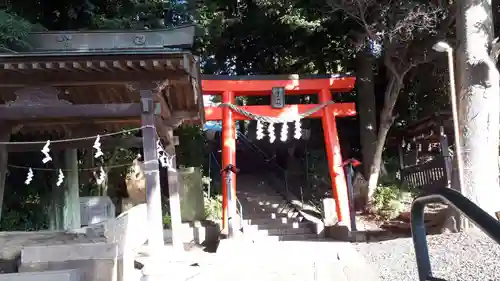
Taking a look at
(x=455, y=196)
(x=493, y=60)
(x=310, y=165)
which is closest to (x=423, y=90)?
(x=310, y=165)

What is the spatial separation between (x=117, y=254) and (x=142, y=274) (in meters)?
0.87

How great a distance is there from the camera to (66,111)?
7289mm

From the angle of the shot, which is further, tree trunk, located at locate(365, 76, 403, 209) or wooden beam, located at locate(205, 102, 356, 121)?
tree trunk, located at locate(365, 76, 403, 209)

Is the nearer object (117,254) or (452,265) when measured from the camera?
(117,254)

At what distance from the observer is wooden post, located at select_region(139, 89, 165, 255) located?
6.84 meters

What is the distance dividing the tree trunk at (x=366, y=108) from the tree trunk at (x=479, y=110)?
6.04m

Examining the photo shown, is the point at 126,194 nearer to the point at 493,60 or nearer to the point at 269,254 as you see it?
the point at 269,254

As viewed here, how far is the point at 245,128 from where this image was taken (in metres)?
26.6

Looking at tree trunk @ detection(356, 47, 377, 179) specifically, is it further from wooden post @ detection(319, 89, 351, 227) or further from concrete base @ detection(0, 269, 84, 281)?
concrete base @ detection(0, 269, 84, 281)

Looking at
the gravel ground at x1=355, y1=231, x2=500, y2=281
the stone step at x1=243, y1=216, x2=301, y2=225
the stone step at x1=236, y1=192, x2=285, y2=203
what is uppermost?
the stone step at x1=236, y1=192, x2=285, y2=203

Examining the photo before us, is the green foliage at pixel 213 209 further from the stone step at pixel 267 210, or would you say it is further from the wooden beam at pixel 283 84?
the wooden beam at pixel 283 84

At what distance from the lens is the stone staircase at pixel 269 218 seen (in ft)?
43.5

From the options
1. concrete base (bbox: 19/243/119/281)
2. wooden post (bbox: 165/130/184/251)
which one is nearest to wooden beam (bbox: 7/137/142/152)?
wooden post (bbox: 165/130/184/251)

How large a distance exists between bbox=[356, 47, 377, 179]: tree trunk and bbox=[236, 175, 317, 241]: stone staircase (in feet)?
10.5
